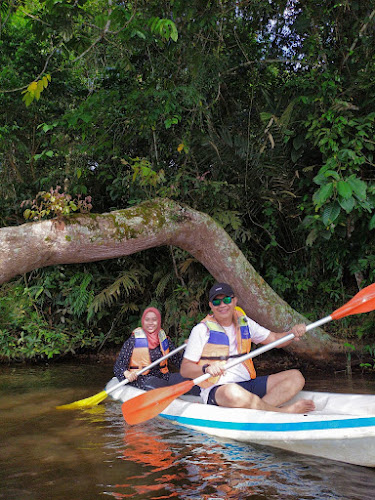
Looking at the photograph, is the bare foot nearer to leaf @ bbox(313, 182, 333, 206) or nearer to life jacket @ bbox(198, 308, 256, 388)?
life jacket @ bbox(198, 308, 256, 388)

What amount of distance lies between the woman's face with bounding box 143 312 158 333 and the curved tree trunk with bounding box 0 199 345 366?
84 centimetres

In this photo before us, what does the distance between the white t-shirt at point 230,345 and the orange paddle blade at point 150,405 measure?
0.83 ft

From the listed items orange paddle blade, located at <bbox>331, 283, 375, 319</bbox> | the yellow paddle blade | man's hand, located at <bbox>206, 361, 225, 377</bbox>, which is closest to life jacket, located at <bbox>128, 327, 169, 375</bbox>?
the yellow paddle blade

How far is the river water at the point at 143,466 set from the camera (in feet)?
9.93

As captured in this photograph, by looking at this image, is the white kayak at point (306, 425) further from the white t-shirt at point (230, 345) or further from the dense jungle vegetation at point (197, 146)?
the dense jungle vegetation at point (197, 146)

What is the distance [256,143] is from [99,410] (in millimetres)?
3977

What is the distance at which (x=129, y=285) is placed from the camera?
786 cm

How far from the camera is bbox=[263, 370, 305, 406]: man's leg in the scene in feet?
14.3

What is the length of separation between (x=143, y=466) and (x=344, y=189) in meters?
3.48

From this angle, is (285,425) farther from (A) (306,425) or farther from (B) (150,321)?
(B) (150,321)

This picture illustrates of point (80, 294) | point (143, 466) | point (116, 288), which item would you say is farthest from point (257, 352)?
point (80, 294)

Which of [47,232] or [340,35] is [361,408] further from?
[340,35]

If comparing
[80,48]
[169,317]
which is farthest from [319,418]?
[169,317]

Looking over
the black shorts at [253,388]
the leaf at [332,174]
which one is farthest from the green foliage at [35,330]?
the leaf at [332,174]
